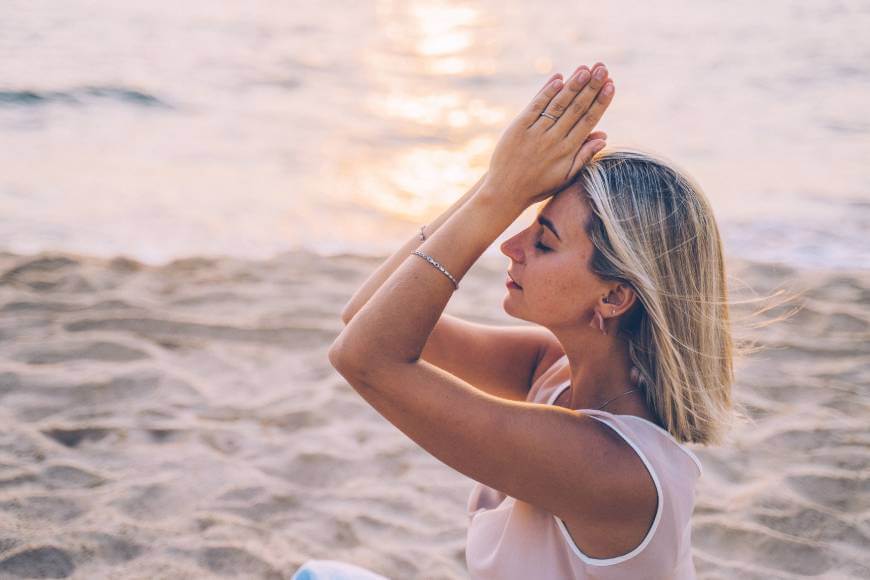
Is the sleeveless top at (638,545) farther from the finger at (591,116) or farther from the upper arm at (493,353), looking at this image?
the finger at (591,116)

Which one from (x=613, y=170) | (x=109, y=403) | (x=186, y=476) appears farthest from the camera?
(x=109, y=403)

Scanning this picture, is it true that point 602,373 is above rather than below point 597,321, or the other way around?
below

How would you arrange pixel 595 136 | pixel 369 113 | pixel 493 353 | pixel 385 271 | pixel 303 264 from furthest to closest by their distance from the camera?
pixel 369 113 < pixel 303 264 < pixel 493 353 < pixel 385 271 < pixel 595 136

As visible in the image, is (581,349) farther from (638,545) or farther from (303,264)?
(303,264)

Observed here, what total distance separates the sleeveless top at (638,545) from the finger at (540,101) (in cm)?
63

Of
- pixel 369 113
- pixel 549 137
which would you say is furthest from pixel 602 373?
pixel 369 113

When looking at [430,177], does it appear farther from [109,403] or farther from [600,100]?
[600,100]

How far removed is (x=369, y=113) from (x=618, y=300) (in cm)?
912

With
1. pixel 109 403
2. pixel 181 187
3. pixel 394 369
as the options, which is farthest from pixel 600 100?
pixel 181 187

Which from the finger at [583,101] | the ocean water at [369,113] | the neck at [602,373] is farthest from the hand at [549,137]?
the ocean water at [369,113]

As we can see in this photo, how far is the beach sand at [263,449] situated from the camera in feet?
11.3

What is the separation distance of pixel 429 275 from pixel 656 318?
1.61 ft

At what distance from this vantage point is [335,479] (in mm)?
3904

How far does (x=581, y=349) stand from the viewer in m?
2.18
